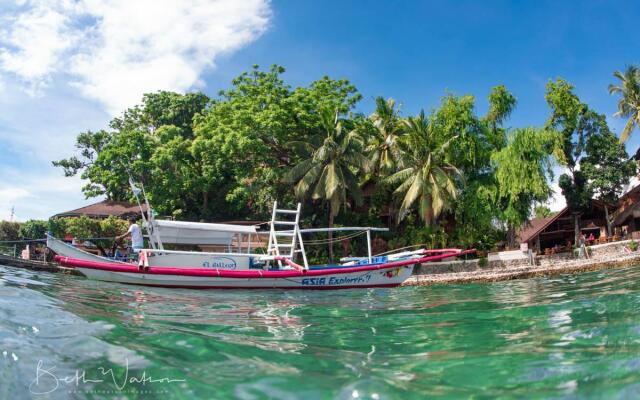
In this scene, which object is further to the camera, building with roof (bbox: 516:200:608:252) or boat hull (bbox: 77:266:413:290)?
building with roof (bbox: 516:200:608:252)

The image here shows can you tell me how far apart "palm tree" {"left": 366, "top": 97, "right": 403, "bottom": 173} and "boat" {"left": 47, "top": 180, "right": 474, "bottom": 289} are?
49.4ft

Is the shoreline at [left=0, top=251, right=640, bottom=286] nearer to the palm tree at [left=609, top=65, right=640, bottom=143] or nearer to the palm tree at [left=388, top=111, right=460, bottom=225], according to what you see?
the palm tree at [left=388, top=111, right=460, bottom=225]

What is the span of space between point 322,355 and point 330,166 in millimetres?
23942

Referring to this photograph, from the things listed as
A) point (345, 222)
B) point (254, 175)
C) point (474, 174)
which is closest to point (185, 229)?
point (254, 175)

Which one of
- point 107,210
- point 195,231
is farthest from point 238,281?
point 107,210

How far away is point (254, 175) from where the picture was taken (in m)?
30.8

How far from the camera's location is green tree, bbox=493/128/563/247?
2862 cm

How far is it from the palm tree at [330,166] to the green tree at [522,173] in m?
9.33

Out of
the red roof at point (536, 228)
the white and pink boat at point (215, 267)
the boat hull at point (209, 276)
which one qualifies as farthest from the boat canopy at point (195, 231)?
the red roof at point (536, 228)

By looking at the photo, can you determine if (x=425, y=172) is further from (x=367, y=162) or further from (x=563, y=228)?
(x=563, y=228)

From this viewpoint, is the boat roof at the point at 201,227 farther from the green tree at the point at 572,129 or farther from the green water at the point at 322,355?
the green tree at the point at 572,129

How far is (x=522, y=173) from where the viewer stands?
28688 millimetres

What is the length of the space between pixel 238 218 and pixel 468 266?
16.3 meters

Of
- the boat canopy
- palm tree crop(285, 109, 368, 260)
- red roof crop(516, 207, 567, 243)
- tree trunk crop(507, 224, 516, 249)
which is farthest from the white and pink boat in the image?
red roof crop(516, 207, 567, 243)
